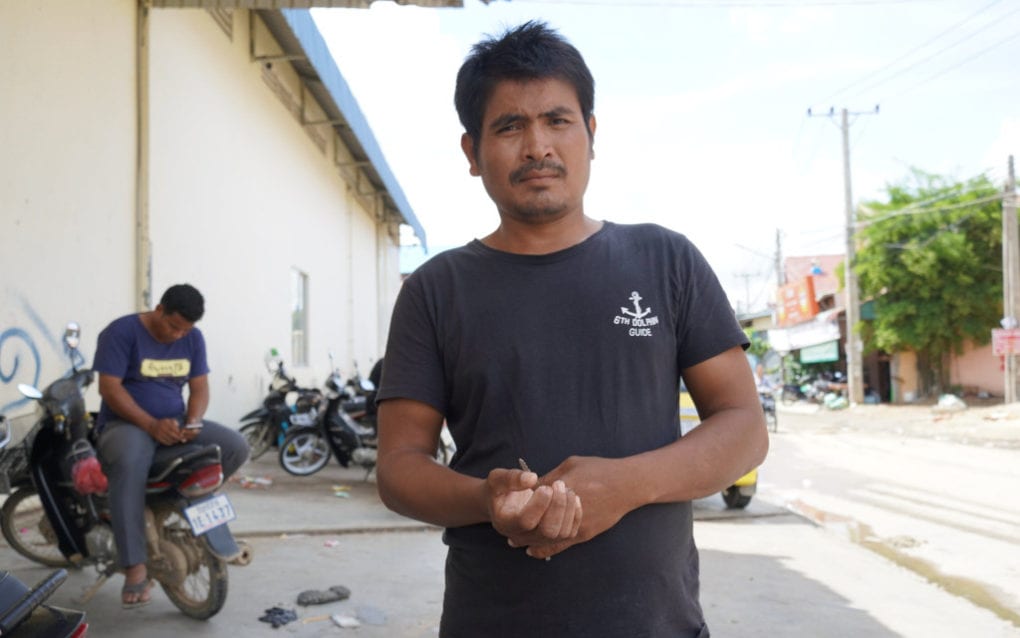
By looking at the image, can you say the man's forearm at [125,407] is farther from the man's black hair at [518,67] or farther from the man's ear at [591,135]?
the man's ear at [591,135]

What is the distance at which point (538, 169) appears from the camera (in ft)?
5.43

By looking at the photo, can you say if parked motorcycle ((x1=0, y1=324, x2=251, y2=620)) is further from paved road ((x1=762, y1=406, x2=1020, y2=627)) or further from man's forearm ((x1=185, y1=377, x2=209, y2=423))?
paved road ((x1=762, y1=406, x2=1020, y2=627))

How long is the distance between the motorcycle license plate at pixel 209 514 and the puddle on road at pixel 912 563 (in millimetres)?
4144

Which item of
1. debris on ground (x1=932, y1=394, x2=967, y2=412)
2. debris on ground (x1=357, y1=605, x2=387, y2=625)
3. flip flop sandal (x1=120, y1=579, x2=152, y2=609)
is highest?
flip flop sandal (x1=120, y1=579, x2=152, y2=609)

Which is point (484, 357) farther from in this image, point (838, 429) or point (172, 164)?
point (838, 429)

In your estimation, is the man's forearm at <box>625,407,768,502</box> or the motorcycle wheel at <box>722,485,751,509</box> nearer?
the man's forearm at <box>625,407,768,502</box>

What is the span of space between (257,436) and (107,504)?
20.6ft

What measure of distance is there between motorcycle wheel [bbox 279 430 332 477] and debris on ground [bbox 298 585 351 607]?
188 inches

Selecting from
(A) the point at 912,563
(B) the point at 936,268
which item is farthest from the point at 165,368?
(B) the point at 936,268

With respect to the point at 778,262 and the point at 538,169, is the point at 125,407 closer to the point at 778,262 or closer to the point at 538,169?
the point at 538,169

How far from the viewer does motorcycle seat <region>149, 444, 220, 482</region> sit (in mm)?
4410

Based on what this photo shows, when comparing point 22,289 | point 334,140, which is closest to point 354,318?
point 334,140

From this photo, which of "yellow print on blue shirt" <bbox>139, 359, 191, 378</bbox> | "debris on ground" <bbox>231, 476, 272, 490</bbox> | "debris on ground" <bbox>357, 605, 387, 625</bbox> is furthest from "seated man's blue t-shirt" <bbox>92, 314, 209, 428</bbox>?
"debris on ground" <bbox>231, 476, 272, 490</bbox>

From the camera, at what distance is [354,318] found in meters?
19.1
